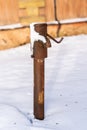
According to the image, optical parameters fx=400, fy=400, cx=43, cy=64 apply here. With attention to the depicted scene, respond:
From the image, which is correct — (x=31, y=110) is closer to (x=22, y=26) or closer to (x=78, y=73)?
(x=78, y=73)

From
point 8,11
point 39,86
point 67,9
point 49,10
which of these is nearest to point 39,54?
point 39,86

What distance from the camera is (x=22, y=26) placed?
754cm

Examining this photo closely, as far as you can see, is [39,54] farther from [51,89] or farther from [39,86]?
[51,89]

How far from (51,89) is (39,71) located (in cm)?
109

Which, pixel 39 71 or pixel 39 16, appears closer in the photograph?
pixel 39 71

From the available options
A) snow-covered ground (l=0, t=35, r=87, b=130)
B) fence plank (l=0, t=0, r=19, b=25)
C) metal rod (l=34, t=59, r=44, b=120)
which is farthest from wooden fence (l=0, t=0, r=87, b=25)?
metal rod (l=34, t=59, r=44, b=120)

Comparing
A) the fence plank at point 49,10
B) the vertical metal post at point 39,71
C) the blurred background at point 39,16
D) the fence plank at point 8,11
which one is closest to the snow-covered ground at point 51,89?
the vertical metal post at point 39,71

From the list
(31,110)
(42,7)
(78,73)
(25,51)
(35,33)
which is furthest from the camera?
(42,7)

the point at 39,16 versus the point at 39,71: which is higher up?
the point at 39,71

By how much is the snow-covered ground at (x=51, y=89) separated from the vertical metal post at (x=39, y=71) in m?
0.11

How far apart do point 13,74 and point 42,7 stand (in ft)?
8.02

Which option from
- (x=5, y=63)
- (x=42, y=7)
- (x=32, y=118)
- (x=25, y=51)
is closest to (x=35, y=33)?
(x=32, y=118)

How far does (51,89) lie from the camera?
478 cm

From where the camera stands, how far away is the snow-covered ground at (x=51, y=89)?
3727 mm
